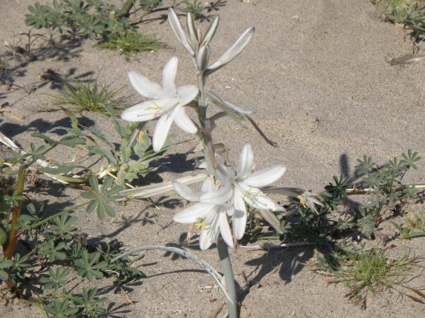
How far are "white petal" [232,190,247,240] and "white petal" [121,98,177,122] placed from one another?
1.21ft

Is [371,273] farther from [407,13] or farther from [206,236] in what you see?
[407,13]

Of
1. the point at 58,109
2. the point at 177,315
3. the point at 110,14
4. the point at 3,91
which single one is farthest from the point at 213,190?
the point at 110,14

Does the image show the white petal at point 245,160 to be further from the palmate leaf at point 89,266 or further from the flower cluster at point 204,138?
the palmate leaf at point 89,266

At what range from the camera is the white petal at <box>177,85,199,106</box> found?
1977mm

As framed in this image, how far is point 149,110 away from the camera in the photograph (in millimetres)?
2096

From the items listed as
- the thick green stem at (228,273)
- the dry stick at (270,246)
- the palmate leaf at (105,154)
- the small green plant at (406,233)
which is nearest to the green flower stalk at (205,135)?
the thick green stem at (228,273)

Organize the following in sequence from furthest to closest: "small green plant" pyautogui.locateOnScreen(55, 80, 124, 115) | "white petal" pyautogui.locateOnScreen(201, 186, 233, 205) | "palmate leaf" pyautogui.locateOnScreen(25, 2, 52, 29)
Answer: "palmate leaf" pyautogui.locateOnScreen(25, 2, 52, 29)
"small green plant" pyautogui.locateOnScreen(55, 80, 124, 115)
"white petal" pyautogui.locateOnScreen(201, 186, 233, 205)

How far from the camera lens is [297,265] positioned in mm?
2924

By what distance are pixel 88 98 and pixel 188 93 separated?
1.88 metres

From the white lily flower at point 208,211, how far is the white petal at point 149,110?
0.25m

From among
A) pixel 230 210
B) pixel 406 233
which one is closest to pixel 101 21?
pixel 406 233

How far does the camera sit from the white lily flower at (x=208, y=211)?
6.53 feet

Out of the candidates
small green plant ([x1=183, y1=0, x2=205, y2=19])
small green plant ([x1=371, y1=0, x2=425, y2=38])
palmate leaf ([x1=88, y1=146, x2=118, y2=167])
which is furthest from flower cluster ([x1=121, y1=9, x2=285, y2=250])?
small green plant ([x1=371, y1=0, x2=425, y2=38])

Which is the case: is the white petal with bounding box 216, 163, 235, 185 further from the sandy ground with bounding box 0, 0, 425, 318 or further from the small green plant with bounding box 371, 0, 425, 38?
the small green plant with bounding box 371, 0, 425, 38
